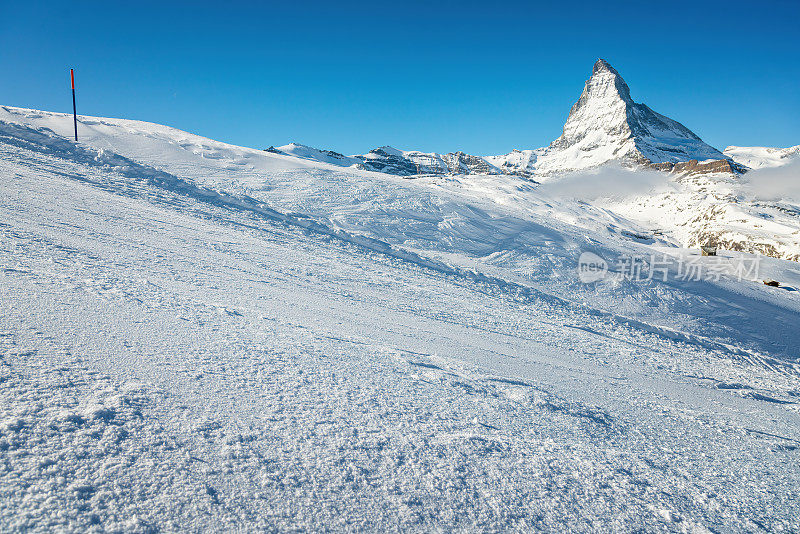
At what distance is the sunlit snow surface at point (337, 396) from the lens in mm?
1794

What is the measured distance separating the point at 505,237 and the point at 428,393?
32.5ft

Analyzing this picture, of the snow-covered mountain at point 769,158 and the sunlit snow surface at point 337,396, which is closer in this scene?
the sunlit snow surface at point 337,396

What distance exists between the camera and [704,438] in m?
3.19

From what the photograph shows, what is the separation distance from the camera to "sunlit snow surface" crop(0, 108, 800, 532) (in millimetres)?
1794

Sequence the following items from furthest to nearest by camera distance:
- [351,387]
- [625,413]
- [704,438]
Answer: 1. [625,413]
2. [704,438]
3. [351,387]

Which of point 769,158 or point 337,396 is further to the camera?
point 769,158

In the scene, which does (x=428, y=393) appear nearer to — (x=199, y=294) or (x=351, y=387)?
(x=351, y=387)

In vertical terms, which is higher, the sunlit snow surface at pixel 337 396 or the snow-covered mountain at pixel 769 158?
the snow-covered mountain at pixel 769 158

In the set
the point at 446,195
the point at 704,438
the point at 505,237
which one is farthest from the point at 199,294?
the point at 446,195

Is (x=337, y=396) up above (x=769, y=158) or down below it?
below

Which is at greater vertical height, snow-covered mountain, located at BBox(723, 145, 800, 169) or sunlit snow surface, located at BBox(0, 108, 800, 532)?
snow-covered mountain, located at BBox(723, 145, 800, 169)

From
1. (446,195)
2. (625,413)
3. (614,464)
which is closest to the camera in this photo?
(614,464)

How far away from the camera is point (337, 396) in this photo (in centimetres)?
270

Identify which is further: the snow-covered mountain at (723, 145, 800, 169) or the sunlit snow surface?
the snow-covered mountain at (723, 145, 800, 169)
